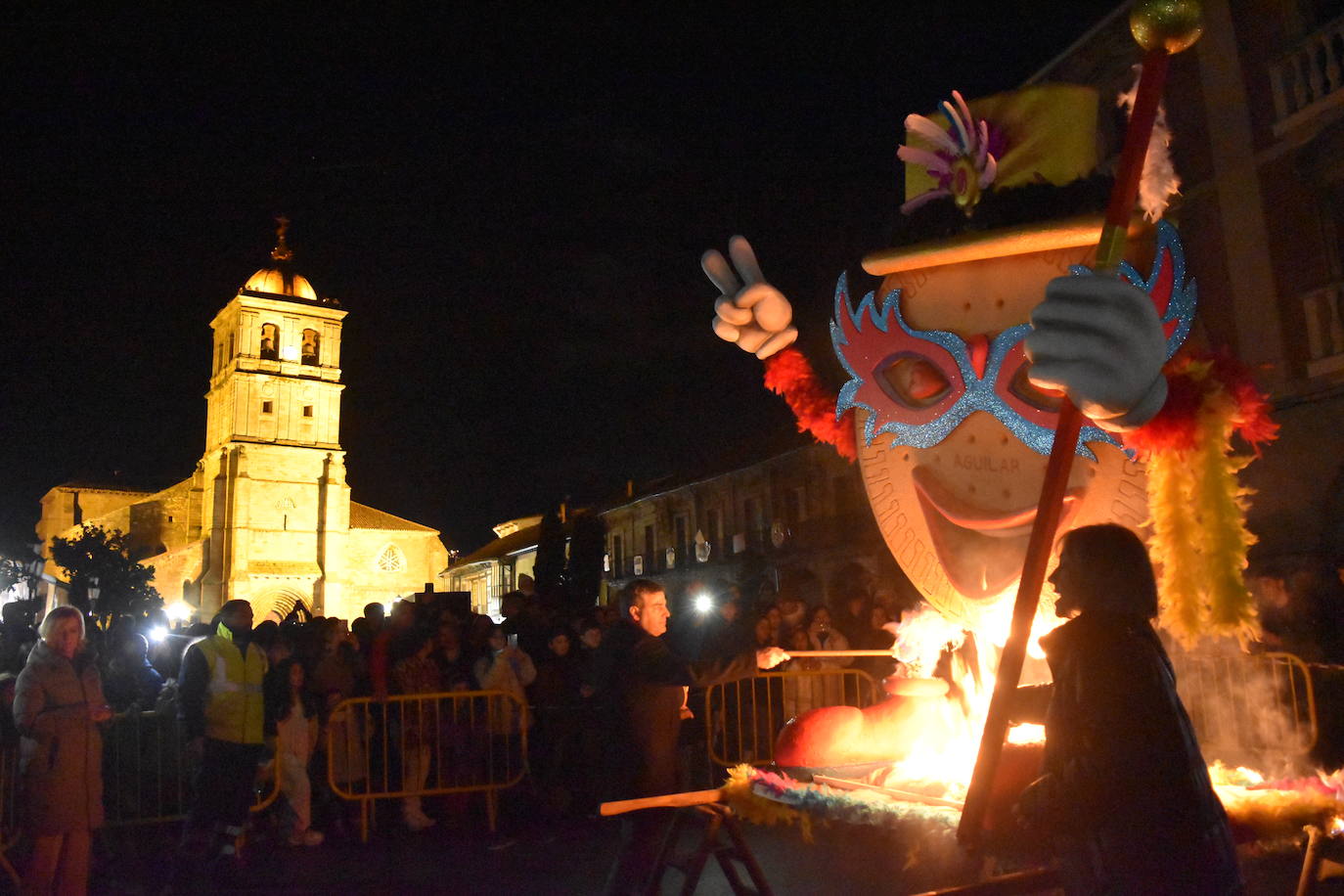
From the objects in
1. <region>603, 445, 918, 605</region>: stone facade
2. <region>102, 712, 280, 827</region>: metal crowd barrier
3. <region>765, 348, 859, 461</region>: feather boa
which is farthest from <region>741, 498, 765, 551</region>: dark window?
<region>765, 348, 859, 461</region>: feather boa

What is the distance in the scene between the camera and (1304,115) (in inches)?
452

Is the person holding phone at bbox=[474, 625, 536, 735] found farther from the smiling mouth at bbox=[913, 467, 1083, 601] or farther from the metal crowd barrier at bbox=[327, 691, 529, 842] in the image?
the smiling mouth at bbox=[913, 467, 1083, 601]

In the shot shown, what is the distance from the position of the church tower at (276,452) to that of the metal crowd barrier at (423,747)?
1899 inches

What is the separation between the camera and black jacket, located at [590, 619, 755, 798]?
486 centimetres

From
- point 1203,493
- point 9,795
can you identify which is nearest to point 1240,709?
point 1203,493

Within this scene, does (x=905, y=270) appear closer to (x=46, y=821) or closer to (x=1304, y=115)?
(x=46, y=821)

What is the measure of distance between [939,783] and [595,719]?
4945 millimetres

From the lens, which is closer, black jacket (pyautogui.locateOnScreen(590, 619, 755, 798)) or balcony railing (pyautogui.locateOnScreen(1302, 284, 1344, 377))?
Result: black jacket (pyautogui.locateOnScreen(590, 619, 755, 798))

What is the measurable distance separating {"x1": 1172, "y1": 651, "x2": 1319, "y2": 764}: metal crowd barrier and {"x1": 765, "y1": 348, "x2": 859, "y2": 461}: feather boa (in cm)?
204

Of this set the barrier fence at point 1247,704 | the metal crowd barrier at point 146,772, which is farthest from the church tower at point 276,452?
the barrier fence at point 1247,704

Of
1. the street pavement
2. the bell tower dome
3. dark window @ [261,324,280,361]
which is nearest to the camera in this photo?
the street pavement

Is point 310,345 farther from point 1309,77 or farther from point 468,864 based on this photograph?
point 468,864

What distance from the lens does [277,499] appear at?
55.9 meters

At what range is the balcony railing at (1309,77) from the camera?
11.1 metres
